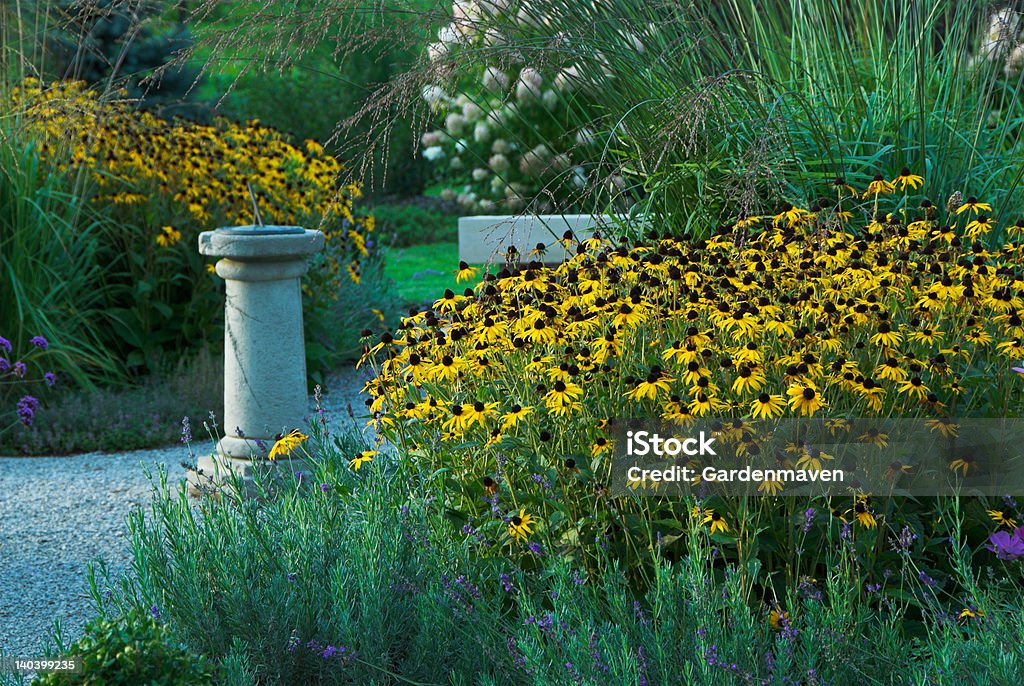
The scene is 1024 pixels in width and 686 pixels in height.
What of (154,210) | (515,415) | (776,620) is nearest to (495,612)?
(515,415)

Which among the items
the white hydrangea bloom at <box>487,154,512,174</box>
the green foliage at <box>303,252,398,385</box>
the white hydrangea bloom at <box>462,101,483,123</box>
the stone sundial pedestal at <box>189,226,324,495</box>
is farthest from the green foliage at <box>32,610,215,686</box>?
the white hydrangea bloom at <box>462,101,483,123</box>

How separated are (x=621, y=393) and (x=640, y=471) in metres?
0.25

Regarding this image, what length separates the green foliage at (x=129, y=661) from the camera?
220 centimetres

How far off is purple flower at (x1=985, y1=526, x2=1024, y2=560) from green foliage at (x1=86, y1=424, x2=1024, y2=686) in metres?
0.05

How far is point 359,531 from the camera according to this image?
3.14 metres

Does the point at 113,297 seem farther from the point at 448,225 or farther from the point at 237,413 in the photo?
the point at 448,225

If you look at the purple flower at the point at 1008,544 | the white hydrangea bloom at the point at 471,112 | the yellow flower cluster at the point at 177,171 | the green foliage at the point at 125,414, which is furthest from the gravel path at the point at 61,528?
the white hydrangea bloom at the point at 471,112

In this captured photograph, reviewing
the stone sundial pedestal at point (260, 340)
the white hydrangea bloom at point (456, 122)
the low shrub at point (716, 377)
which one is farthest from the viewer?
the white hydrangea bloom at point (456, 122)

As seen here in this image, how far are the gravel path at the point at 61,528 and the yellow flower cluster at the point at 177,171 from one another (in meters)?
1.43

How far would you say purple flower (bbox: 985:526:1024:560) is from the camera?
2846 millimetres

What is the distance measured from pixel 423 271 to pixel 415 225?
2502 millimetres

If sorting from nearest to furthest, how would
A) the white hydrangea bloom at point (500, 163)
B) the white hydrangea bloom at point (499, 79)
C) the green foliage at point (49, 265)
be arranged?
the white hydrangea bloom at point (499, 79)
the green foliage at point (49, 265)
the white hydrangea bloom at point (500, 163)

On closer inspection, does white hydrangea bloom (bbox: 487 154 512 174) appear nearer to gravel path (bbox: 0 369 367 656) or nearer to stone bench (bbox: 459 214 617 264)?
stone bench (bbox: 459 214 617 264)

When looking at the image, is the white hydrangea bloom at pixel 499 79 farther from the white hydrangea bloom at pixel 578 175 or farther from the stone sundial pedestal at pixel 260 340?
the stone sundial pedestal at pixel 260 340
